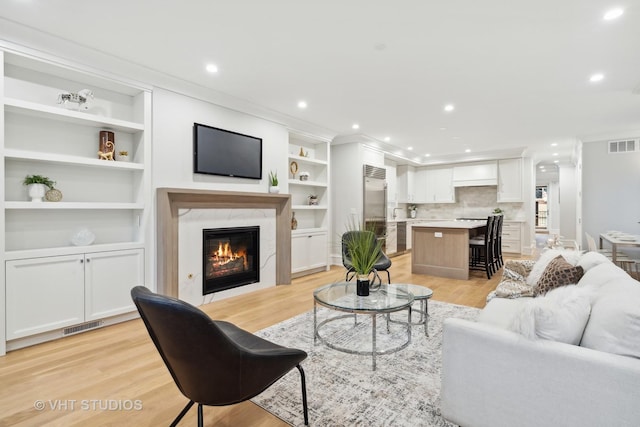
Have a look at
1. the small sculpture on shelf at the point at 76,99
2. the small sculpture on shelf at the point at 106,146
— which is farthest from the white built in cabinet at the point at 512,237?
the small sculpture on shelf at the point at 76,99

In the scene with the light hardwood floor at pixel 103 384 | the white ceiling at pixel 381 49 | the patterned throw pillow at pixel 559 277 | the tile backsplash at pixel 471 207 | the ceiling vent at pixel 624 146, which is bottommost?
the light hardwood floor at pixel 103 384

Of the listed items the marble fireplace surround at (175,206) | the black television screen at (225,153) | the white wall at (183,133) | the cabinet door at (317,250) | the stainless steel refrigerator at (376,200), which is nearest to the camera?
the marble fireplace surround at (175,206)

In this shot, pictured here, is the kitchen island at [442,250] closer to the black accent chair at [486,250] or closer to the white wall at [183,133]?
the black accent chair at [486,250]

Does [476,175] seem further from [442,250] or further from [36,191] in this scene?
[36,191]

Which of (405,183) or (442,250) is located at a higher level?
(405,183)

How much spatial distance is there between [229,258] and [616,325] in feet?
13.1

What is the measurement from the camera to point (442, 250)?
5512mm

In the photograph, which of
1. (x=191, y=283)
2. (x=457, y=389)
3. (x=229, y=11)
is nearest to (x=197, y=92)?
(x=229, y=11)

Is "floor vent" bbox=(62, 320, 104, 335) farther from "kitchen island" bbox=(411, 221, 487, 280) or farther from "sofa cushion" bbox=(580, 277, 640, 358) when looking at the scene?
"kitchen island" bbox=(411, 221, 487, 280)

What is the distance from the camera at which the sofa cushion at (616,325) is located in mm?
1285

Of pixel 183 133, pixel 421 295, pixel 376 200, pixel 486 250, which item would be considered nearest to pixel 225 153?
pixel 183 133

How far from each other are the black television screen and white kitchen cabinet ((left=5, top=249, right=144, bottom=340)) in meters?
1.34

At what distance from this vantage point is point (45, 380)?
227 cm

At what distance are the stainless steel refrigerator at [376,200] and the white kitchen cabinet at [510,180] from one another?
3321 mm
